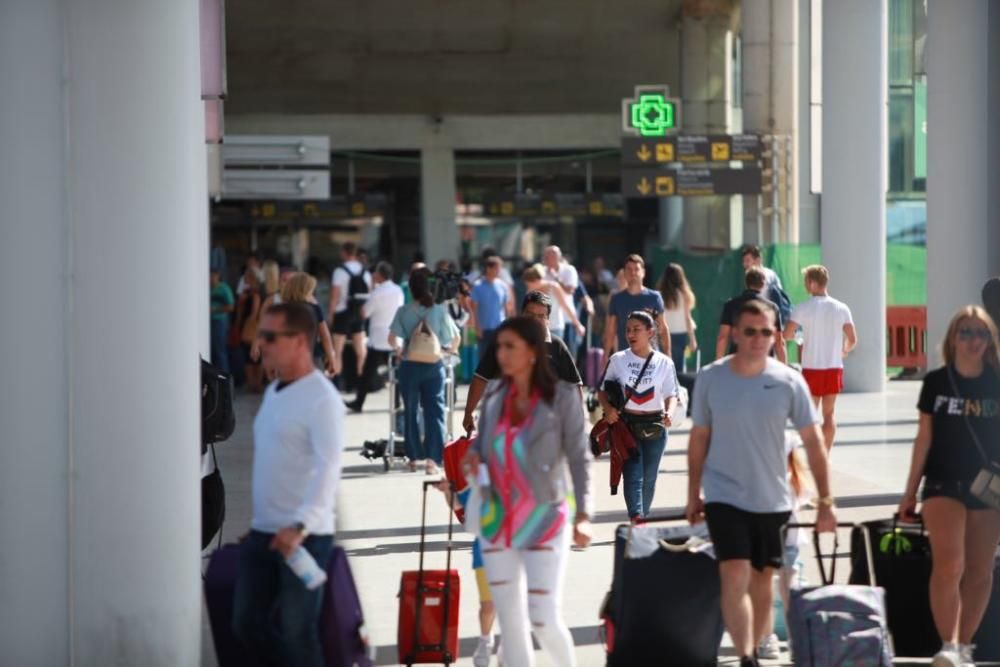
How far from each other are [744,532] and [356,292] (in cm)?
1692

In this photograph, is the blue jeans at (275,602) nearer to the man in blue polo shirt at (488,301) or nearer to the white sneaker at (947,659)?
the white sneaker at (947,659)

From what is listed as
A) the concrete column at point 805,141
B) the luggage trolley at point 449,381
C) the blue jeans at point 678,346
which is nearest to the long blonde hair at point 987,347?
the luggage trolley at point 449,381

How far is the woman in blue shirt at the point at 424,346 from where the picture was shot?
15250mm

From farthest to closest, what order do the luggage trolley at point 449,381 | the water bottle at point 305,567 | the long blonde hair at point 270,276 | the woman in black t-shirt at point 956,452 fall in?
the long blonde hair at point 270,276, the luggage trolley at point 449,381, the woman in black t-shirt at point 956,452, the water bottle at point 305,567

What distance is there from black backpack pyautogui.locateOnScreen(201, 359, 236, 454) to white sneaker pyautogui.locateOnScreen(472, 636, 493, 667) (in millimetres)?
1890

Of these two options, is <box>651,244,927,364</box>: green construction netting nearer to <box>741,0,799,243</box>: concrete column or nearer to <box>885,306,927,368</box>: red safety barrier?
<box>885,306,927,368</box>: red safety barrier

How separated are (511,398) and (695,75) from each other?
97.8 feet

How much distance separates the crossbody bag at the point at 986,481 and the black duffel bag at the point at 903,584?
0.47m

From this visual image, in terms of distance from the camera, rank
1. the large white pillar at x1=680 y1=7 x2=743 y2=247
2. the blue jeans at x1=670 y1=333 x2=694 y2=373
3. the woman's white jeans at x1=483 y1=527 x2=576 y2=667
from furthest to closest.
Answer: the large white pillar at x1=680 y1=7 x2=743 y2=247
the blue jeans at x1=670 y1=333 x2=694 y2=373
the woman's white jeans at x1=483 y1=527 x2=576 y2=667

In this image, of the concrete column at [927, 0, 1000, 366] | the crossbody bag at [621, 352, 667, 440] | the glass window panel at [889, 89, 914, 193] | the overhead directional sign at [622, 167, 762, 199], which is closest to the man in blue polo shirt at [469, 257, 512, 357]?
the overhead directional sign at [622, 167, 762, 199]

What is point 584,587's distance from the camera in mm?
10516

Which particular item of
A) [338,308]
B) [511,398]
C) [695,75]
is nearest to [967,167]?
[511,398]

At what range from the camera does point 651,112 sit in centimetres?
3259

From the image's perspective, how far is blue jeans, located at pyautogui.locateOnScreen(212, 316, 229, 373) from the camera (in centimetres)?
2517
